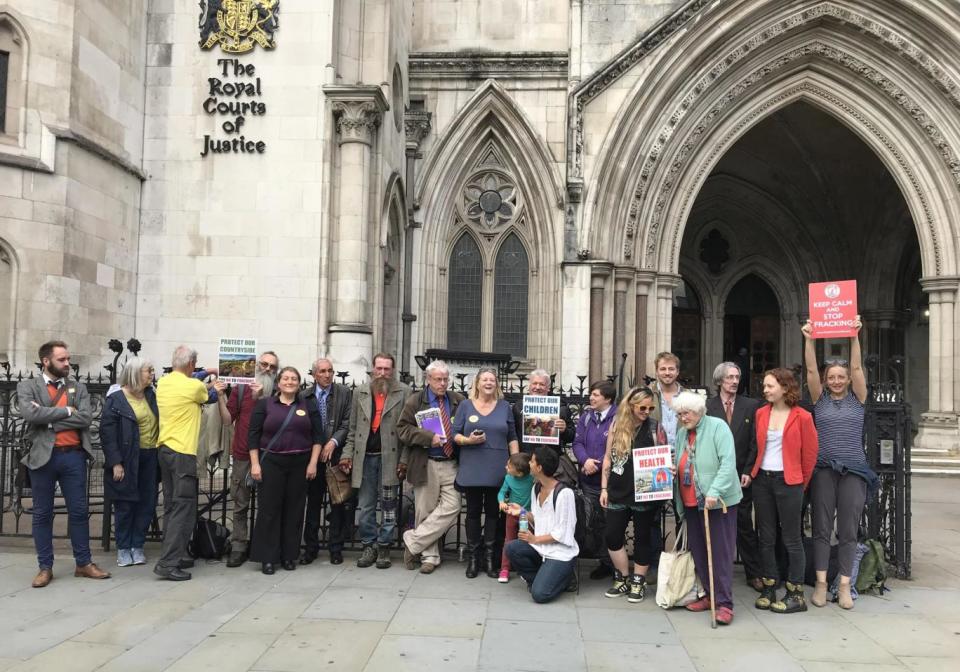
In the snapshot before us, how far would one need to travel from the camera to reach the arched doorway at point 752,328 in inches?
883

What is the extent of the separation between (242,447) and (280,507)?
72 centimetres

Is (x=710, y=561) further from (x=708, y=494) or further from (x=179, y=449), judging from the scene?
(x=179, y=449)

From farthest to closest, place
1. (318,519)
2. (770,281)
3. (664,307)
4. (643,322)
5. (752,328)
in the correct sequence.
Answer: (752,328)
(770,281)
(664,307)
(643,322)
(318,519)

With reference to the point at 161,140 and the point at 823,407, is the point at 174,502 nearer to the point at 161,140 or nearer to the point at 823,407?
the point at 823,407

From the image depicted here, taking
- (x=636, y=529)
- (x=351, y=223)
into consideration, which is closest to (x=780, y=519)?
(x=636, y=529)

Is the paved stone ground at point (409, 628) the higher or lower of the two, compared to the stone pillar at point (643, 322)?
lower

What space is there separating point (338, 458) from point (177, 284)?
638 centimetres

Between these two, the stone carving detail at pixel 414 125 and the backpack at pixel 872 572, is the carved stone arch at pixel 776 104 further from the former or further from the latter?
the backpack at pixel 872 572

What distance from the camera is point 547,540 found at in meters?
5.87

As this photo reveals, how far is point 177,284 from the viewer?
475 inches

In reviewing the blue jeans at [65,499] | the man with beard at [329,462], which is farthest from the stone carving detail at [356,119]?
the blue jeans at [65,499]

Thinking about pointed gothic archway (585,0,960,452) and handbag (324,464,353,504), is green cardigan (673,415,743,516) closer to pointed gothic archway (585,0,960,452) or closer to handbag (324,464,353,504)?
handbag (324,464,353,504)

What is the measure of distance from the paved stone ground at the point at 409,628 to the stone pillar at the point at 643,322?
→ 9.84m

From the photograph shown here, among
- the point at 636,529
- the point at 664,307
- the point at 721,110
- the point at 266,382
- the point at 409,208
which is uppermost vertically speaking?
the point at 721,110
